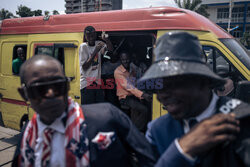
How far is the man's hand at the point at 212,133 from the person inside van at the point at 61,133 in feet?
1.21

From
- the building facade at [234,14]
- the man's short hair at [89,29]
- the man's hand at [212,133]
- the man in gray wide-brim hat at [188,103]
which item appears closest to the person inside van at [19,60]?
the man's short hair at [89,29]

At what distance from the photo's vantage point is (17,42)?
448 cm

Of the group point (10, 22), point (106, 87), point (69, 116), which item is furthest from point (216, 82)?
point (10, 22)

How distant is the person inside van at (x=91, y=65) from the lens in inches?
143

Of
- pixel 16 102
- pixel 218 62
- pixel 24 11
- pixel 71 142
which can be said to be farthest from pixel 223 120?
pixel 24 11

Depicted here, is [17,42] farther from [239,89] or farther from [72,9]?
[72,9]

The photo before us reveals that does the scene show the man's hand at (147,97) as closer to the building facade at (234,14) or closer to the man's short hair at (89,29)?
the man's short hair at (89,29)

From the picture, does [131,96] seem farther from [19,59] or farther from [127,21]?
[19,59]

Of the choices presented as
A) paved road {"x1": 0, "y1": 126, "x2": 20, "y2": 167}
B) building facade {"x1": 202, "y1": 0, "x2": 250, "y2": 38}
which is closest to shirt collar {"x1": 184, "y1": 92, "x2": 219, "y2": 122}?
paved road {"x1": 0, "y1": 126, "x2": 20, "y2": 167}

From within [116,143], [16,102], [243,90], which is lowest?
[16,102]

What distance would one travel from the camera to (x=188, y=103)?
1.04 metres

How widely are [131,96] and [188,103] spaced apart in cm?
284

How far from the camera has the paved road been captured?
3842mm

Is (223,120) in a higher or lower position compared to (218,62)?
lower
